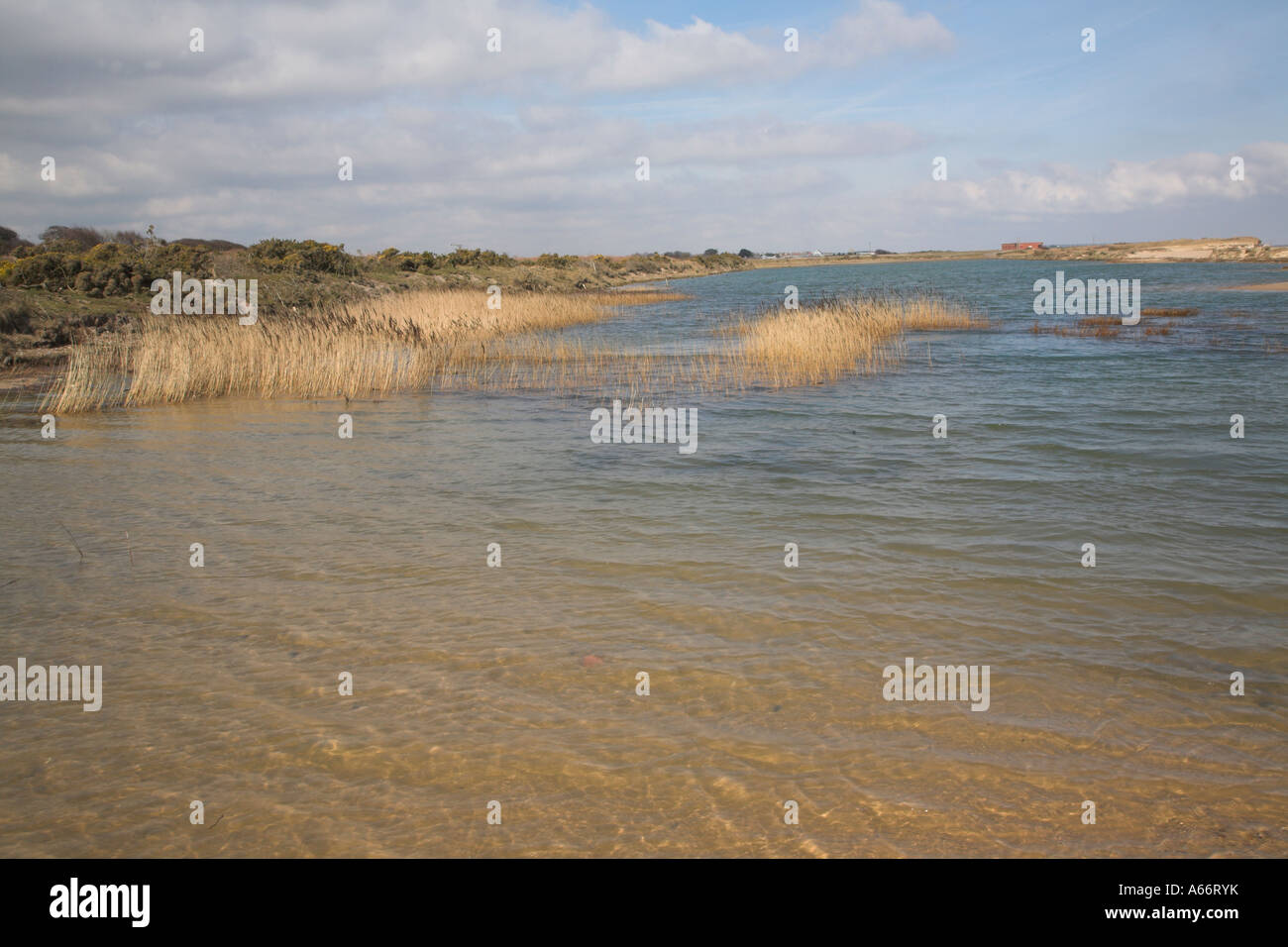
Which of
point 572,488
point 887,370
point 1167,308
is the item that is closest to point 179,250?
point 887,370

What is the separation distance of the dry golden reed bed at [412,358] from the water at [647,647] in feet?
15.9

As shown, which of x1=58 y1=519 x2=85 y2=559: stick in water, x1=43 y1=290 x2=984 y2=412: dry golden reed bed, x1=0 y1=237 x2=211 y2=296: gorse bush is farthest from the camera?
x1=0 y1=237 x2=211 y2=296: gorse bush

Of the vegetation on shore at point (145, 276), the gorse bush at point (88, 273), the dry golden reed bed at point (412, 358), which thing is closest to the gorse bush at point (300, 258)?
the vegetation on shore at point (145, 276)

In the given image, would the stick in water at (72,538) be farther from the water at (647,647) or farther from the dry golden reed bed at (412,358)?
the dry golden reed bed at (412,358)

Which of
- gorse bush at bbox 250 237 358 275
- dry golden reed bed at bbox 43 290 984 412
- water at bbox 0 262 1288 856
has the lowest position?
water at bbox 0 262 1288 856

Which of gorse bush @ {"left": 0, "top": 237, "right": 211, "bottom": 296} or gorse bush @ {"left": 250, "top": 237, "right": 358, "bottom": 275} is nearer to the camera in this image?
gorse bush @ {"left": 0, "top": 237, "right": 211, "bottom": 296}

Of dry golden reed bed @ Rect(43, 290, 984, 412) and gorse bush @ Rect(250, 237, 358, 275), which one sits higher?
gorse bush @ Rect(250, 237, 358, 275)

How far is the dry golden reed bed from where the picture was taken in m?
15.3

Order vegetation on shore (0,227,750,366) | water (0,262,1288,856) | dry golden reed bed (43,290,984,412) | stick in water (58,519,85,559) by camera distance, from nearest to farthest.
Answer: water (0,262,1288,856)
stick in water (58,519,85,559)
dry golden reed bed (43,290,984,412)
vegetation on shore (0,227,750,366)

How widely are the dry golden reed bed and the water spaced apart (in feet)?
15.9

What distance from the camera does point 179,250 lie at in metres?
29.0

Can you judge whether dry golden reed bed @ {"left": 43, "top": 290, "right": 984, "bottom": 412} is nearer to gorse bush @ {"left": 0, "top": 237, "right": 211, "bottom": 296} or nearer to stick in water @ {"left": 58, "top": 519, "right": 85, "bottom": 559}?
gorse bush @ {"left": 0, "top": 237, "right": 211, "bottom": 296}

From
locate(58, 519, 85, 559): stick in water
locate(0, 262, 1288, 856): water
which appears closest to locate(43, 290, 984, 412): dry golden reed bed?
locate(0, 262, 1288, 856): water
